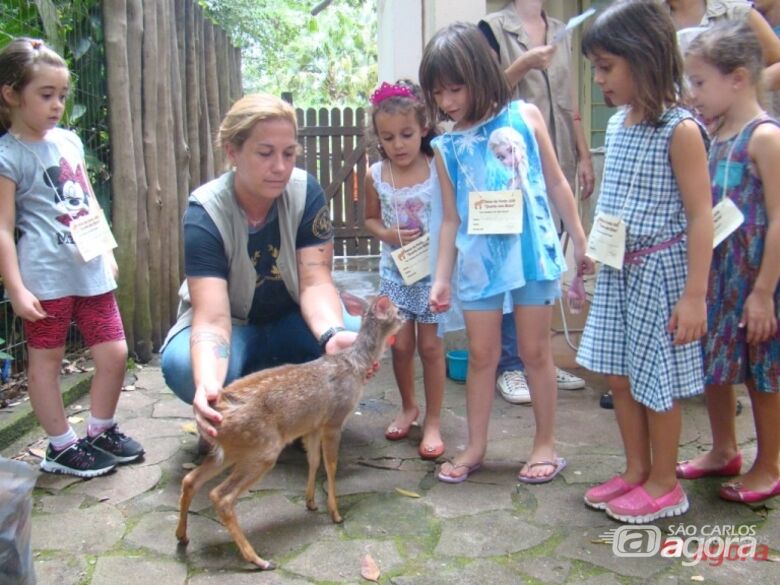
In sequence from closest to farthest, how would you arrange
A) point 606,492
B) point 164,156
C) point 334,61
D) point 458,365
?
1. point 606,492
2. point 458,365
3. point 164,156
4. point 334,61

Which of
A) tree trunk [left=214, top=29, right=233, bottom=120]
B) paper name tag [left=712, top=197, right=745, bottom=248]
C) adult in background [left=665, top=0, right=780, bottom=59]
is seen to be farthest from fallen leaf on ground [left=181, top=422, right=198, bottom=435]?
tree trunk [left=214, top=29, right=233, bottom=120]

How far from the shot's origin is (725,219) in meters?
2.82

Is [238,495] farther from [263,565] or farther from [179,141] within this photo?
[179,141]

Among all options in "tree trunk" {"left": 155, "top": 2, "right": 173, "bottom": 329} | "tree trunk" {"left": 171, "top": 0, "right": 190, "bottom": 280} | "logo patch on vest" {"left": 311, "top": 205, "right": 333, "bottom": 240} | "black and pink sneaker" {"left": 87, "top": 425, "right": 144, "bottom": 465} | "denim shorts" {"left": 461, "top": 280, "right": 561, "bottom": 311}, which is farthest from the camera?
"tree trunk" {"left": 171, "top": 0, "right": 190, "bottom": 280}

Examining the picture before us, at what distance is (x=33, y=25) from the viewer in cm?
447

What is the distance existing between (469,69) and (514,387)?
206 centimetres

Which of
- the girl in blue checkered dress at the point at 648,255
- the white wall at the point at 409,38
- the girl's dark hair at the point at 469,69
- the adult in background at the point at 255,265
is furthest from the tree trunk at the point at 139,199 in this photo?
the girl in blue checkered dress at the point at 648,255

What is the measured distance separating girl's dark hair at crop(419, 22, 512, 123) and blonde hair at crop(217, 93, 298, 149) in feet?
1.99

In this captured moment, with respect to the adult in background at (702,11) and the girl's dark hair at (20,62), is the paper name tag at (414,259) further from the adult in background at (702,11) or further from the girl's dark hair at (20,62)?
the girl's dark hair at (20,62)

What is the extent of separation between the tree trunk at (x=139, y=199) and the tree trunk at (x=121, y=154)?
9 centimetres

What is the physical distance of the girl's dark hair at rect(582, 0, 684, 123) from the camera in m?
2.70

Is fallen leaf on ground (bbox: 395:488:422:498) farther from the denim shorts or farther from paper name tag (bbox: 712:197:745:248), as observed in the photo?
paper name tag (bbox: 712:197:745:248)

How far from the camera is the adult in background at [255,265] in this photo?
10.2 ft

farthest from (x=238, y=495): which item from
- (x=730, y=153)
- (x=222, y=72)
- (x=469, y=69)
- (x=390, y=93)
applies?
(x=222, y=72)
